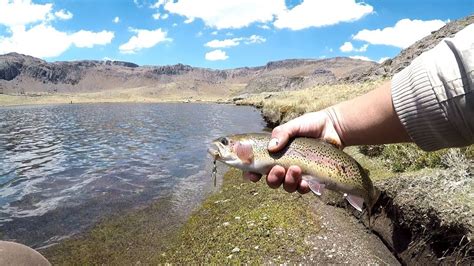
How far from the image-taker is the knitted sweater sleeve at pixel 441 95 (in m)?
2.24

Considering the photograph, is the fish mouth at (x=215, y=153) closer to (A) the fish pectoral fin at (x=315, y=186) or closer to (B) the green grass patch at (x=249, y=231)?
(A) the fish pectoral fin at (x=315, y=186)

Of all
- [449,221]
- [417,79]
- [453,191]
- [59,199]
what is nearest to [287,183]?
[417,79]

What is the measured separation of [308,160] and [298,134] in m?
0.37

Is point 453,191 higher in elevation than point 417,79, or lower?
lower

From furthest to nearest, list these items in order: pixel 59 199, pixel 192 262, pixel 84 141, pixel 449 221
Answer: pixel 84 141, pixel 59 199, pixel 192 262, pixel 449 221

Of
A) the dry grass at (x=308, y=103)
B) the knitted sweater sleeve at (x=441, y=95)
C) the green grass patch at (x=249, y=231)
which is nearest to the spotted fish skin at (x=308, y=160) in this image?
the knitted sweater sleeve at (x=441, y=95)

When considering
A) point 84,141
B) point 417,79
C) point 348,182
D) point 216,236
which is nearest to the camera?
point 417,79

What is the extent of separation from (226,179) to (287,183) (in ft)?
37.9

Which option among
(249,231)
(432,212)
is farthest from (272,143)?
(249,231)

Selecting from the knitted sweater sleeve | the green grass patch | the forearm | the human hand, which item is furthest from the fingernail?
the green grass patch

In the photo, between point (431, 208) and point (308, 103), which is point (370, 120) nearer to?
point (431, 208)

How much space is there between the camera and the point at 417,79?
8.42ft

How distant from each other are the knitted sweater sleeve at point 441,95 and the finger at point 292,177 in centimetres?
150

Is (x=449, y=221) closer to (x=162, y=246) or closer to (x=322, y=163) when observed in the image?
(x=322, y=163)
